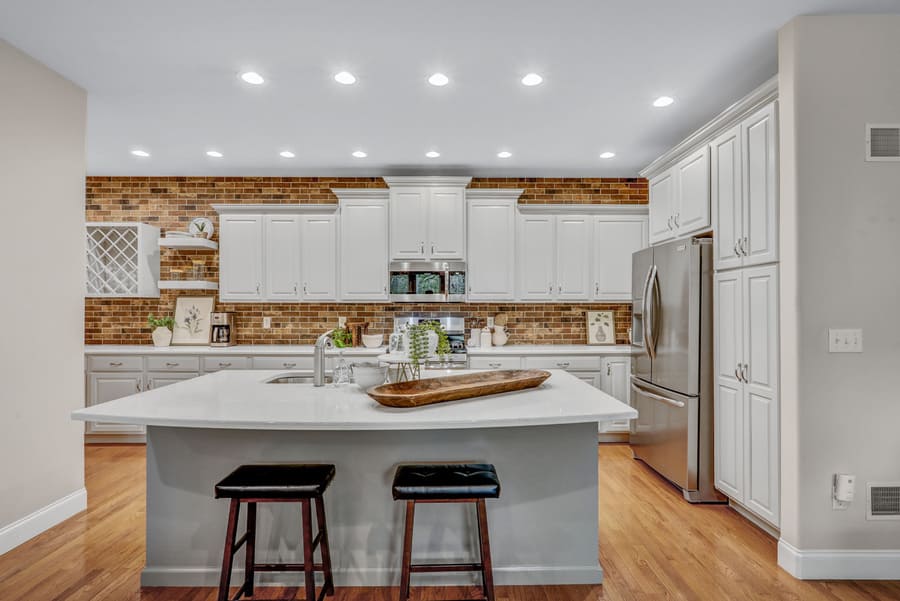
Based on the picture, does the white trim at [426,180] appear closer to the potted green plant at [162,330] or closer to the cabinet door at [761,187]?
the cabinet door at [761,187]

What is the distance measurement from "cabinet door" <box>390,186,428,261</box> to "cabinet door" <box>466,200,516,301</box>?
0.48 m

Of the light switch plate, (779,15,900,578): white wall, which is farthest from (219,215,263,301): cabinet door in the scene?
the light switch plate

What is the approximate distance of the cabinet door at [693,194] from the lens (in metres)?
3.19

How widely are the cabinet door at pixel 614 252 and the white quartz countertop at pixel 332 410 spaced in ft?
8.47

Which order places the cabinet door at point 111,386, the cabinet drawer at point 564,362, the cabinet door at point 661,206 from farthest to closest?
1. the cabinet drawer at point 564,362
2. the cabinet door at point 111,386
3. the cabinet door at point 661,206

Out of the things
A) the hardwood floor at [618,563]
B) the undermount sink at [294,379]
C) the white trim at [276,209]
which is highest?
the white trim at [276,209]

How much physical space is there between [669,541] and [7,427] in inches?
147

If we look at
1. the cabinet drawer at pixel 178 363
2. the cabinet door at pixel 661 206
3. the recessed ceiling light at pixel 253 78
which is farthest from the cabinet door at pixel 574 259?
the cabinet drawer at pixel 178 363

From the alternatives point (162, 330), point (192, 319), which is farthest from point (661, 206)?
point (162, 330)

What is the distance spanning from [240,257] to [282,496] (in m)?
3.46

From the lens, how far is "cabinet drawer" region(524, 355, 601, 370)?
4.42 meters

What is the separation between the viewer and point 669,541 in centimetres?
266

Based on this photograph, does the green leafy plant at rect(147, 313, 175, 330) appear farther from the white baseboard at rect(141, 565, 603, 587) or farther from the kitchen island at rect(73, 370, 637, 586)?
the white baseboard at rect(141, 565, 603, 587)

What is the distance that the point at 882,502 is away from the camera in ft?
7.42
